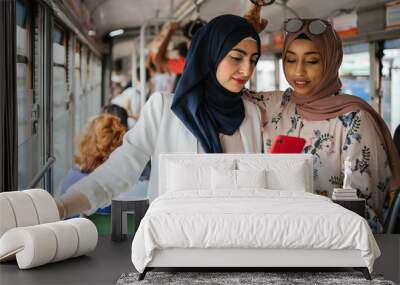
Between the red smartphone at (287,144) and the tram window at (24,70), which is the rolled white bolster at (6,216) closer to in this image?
the tram window at (24,70)

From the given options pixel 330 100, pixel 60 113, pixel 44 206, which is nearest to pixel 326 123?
pixel 330 100

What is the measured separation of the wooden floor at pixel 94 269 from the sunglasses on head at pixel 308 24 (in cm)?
189

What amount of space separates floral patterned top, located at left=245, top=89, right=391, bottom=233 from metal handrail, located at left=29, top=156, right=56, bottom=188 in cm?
210

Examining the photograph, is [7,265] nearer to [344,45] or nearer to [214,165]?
[214,165]

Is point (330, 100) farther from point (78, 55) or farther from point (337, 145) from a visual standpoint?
point (78, 55)

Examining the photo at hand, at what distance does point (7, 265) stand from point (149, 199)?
4.91ft

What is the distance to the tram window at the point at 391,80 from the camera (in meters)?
7.14

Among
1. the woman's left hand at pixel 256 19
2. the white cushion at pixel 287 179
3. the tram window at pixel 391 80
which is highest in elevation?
the woman's left hand at pixel 256 19

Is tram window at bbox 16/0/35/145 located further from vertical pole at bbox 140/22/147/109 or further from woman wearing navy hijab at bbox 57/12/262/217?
vertical pole at bbox 140/22/147/109

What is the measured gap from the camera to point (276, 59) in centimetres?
636

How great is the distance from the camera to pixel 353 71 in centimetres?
696

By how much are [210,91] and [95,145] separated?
6.96 feet

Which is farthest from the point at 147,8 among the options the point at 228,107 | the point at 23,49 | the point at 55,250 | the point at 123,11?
the point at 55,250

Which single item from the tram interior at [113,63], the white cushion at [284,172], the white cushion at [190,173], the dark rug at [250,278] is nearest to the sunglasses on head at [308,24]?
the tram interior at [113,63]
